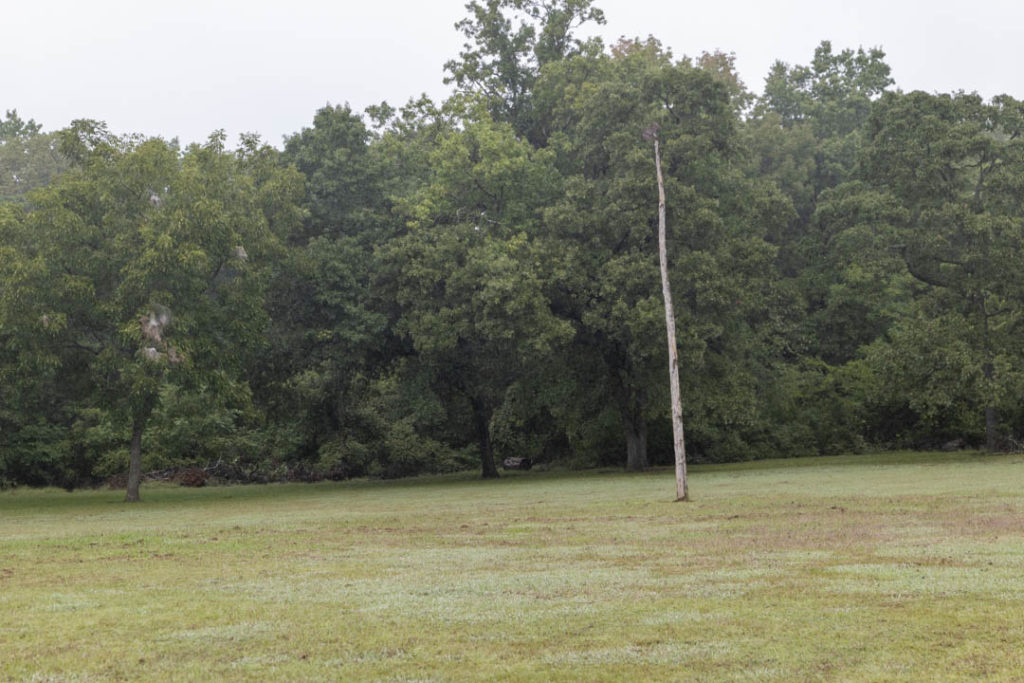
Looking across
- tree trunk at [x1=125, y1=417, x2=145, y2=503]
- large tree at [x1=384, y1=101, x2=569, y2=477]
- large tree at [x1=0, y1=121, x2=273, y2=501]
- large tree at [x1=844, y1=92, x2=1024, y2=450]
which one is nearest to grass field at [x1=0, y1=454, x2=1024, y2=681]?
large tree at [x1=0, y1=121, x2=273, y2=501]

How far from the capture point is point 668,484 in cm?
3123

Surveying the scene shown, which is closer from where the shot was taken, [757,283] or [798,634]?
[798,634]

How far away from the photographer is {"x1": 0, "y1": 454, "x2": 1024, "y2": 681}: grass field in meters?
7.30

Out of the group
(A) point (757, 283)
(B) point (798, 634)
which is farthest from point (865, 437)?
(B) point (798, 634)

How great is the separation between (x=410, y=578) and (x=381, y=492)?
2521 cm

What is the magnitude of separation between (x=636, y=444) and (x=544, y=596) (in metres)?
34.4

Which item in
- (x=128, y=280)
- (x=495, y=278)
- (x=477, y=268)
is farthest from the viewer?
(x=477, y=268)

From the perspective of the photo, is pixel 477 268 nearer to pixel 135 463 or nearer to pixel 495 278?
pixel 495 278

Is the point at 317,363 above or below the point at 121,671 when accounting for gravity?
above

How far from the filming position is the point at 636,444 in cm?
4397

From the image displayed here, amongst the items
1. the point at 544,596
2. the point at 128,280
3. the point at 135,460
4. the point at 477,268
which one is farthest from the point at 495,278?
the point at 544,596

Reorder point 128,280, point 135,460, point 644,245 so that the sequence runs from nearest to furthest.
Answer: point 128,280 → point 135,460 → point 644,245

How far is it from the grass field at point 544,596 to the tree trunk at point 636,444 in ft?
73.7

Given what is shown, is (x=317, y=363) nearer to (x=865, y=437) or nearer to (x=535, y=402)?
(x=535, y=402)
